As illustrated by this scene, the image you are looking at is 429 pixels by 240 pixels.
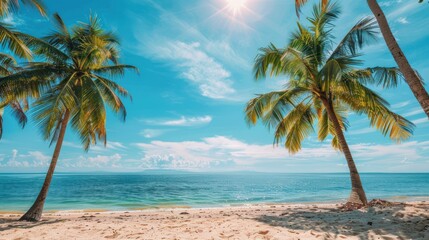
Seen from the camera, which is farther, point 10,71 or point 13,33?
point 10,71

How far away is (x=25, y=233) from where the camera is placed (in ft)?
20.6

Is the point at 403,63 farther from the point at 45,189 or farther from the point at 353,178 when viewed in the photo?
the point at 45,189

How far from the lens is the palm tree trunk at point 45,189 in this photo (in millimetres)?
8885

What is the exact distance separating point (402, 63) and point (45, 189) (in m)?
12.1

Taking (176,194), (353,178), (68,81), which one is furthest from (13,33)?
(176,194)

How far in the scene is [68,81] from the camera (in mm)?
8664

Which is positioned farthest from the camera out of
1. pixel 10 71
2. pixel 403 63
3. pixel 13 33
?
pixel 10 71

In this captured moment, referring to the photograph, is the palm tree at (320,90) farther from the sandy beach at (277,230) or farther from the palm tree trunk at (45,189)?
the palm tree trunk at (45,189)

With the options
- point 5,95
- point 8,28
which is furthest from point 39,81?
point 8,28

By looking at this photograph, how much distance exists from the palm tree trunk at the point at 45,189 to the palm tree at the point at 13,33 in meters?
2.73

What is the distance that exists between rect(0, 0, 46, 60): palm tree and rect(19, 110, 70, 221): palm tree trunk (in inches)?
107

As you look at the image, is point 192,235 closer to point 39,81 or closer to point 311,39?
point 39,81

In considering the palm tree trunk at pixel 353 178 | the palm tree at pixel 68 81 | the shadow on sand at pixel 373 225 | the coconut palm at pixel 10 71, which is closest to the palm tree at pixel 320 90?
the palm tree trunk at pixel 353 178

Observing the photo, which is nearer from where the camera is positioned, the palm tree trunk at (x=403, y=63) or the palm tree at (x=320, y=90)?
the palm tree trunk at (x=403, y=63)
